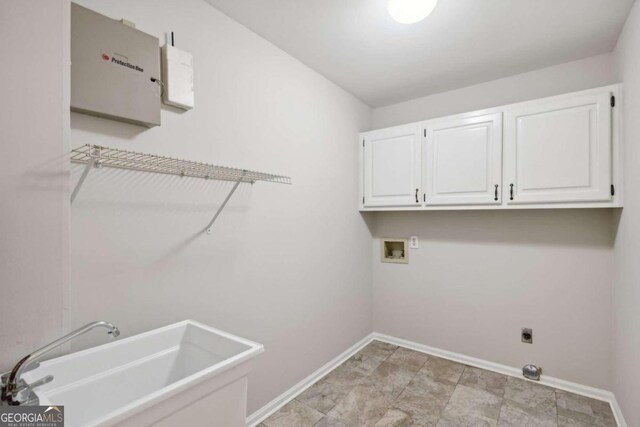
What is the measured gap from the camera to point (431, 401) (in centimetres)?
223

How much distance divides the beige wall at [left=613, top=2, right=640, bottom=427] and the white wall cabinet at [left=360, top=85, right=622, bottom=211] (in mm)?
126

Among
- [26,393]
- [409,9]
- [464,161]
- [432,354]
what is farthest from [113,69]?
[432,354]

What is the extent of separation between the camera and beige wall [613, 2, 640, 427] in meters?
1.71

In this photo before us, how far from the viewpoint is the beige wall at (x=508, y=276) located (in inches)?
91.7

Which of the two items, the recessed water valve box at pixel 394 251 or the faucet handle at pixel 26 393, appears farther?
the recessed water valve box at pixel 394 251

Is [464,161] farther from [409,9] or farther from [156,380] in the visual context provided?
[156,380]

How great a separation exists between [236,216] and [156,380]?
930 millimetres

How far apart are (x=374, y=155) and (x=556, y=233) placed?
5.36 ft

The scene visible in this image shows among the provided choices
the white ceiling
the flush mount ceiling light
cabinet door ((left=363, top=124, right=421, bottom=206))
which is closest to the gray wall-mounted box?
the white ceiling

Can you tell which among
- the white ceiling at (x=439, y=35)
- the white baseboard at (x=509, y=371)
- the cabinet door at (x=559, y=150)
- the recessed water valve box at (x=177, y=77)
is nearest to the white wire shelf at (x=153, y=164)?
the recessed water valve box at (x=177, y=77)

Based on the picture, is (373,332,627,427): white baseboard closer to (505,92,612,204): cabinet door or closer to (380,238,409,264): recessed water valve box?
(380,238,409,264): recessed water valve box

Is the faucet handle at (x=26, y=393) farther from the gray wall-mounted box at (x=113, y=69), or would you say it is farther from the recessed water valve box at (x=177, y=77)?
the recessed water valve box at (x=177, y=77)

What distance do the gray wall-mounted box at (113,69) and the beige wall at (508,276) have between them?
2.46m

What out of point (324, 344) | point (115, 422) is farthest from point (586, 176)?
point (115, 422)
